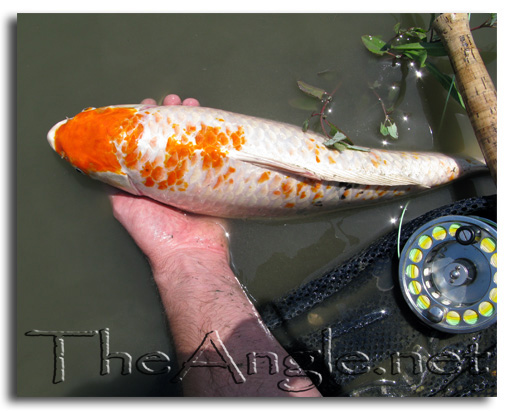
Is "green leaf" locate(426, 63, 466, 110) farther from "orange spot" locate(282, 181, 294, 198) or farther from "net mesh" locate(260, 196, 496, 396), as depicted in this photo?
"orange spot" locate(282, 181, 294, 198)

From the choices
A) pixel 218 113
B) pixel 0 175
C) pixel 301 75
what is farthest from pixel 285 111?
pixel 0 175

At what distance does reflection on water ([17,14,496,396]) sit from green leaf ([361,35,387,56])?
86 mm

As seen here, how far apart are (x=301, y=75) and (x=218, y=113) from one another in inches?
31.0

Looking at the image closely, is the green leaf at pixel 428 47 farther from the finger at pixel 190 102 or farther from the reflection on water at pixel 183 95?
the finger at pixel 190 102

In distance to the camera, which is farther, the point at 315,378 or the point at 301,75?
the point at 301,75

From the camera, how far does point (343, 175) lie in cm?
227

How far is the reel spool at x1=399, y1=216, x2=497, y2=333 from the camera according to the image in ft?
6.80

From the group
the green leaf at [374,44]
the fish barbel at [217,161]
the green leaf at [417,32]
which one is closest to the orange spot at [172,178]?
the fish barbel at [217,161]

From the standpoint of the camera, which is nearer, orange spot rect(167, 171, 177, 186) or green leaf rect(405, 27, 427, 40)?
orange spot rect(167, 171, 177, 186)

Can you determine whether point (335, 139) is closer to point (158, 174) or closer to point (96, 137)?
point (158, 174)

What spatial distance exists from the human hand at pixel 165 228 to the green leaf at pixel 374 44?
1211mm

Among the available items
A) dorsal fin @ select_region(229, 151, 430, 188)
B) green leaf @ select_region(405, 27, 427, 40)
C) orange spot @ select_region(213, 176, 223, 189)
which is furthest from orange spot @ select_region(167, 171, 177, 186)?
green leaf @ select_region(405, 27, 427, 40)

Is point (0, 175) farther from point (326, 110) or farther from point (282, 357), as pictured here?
point (326, 110)

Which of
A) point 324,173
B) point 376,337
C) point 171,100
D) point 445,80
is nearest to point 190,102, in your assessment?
point 171,100
